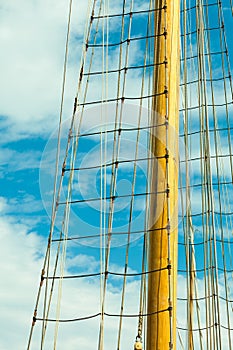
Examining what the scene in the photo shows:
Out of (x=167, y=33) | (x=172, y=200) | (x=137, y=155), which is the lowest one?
(x=172, y=200)

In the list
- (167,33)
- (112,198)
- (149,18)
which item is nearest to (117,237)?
(112,198)

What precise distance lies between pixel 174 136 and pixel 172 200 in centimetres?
48

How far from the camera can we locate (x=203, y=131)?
5613 millimetres

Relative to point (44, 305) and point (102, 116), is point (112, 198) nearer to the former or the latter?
point (102, 116)

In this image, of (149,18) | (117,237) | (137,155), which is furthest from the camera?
(149,18)

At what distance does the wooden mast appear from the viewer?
4031mm

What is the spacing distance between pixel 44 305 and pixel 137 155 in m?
1.57

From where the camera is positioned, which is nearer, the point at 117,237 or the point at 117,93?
the point at 117,237

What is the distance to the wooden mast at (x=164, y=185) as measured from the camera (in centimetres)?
403

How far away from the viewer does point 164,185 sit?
4398mm

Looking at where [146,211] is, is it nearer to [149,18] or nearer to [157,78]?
[157,78]

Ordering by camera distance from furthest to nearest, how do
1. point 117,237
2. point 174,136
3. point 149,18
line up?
point 149,18 < point 117,237 < point 174,136

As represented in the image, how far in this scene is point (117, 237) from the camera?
504 cm

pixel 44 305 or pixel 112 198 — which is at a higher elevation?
pixel 112 198
